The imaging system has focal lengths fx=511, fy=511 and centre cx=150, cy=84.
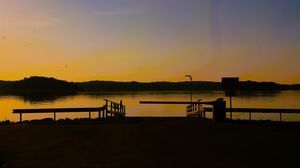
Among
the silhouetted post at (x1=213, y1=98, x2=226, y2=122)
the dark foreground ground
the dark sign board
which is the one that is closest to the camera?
the dark foreground ground

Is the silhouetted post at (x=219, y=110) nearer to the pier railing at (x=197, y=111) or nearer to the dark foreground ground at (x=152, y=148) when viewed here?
the dark foreground ground at (x=152, y=148)

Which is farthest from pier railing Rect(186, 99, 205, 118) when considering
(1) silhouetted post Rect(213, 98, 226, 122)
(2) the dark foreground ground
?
(2) the dark foreground ground

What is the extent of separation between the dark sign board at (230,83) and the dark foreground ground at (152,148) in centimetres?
884

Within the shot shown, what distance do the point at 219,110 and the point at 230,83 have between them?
10.8 feet

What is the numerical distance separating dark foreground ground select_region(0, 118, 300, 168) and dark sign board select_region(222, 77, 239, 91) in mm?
8842

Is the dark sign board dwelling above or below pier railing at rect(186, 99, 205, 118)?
above

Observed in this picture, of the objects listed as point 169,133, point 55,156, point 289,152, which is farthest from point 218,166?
point 169,133

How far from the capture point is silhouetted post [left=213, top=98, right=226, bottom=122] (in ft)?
99.9

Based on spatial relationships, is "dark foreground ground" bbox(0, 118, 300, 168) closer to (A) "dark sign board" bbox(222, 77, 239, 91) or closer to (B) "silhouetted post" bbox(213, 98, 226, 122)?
(B) "silhouetted post" bbox(213, 98, 226, 122)

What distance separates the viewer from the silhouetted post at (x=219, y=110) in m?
30.5

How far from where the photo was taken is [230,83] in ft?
111

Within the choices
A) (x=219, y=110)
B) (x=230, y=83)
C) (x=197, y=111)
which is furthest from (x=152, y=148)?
(x=197, y=111)

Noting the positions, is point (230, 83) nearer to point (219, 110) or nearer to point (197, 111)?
point (219, 110)

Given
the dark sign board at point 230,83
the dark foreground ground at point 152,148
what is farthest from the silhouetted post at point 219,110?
the dark foreground ground at point 152,148
